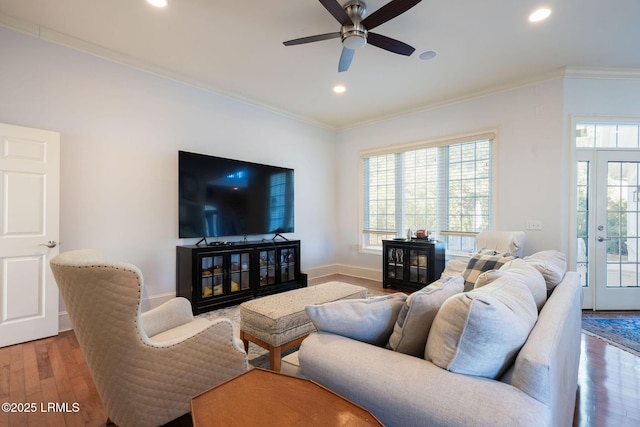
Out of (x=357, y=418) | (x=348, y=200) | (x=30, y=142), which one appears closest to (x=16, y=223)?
(x=30, y=142)

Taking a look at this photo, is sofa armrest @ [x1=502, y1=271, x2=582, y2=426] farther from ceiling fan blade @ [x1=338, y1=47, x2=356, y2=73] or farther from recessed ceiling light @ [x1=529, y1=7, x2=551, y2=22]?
recessed ceiling light @ [x1=529, y1=7, x2=551, y2=22]

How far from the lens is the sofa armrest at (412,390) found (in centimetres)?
77

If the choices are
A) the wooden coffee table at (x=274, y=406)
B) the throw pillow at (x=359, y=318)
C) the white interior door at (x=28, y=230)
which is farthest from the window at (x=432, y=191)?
the white interior door at (x=28, y=230)

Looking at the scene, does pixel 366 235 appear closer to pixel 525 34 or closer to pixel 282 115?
pixel 282 115

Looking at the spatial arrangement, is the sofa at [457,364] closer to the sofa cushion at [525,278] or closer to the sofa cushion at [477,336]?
the sofa cushion at [477,336]

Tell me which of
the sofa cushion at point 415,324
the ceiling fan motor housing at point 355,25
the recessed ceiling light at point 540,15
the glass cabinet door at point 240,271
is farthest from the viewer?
the glass cabinet door at point 240,271

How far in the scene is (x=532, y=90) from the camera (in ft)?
12.1

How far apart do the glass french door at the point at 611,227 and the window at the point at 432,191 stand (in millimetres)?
1073

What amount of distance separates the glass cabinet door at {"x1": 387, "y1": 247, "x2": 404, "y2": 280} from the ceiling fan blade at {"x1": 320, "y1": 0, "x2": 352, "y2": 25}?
3205 mm

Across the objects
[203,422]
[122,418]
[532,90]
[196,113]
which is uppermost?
[532,90]

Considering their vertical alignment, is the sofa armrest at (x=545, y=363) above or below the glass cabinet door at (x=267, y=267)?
above

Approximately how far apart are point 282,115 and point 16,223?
3.50m

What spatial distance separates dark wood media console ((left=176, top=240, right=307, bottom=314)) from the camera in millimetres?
3426

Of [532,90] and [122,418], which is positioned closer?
[122,418]
